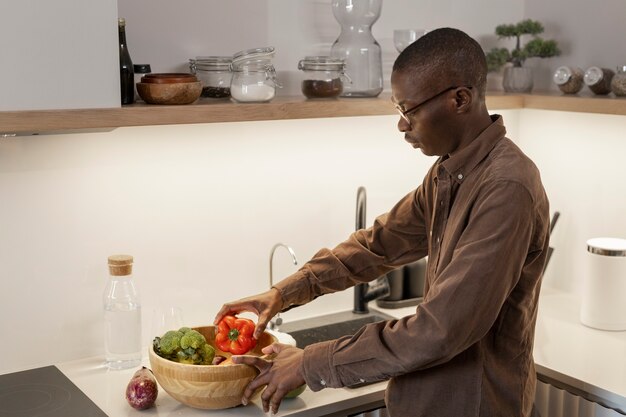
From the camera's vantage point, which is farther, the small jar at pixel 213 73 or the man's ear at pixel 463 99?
the small jar at pixel 213 73

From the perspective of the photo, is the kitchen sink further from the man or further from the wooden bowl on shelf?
the wooden bowl on shelf

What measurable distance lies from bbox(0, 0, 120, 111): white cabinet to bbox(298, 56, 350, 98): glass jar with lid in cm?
61

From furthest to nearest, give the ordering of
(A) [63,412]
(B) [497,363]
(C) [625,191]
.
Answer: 1. (C) [625,191]
2. (A) [63,412]
3. (B) [497,363]

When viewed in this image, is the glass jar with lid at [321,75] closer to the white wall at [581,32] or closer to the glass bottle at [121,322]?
the glass bottle at [121,322]

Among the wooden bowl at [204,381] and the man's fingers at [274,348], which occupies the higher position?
the man's fingers at [274,348]

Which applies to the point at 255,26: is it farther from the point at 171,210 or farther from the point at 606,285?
the point at 606,285

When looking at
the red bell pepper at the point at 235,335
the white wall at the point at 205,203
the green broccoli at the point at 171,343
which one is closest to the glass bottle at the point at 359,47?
the white wall at the point at 205,203

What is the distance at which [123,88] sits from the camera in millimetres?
2227

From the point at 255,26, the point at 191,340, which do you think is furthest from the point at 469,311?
the point at 255,26

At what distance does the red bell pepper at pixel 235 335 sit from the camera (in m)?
2.16

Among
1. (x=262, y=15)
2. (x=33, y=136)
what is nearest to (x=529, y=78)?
(x=262, y=15)

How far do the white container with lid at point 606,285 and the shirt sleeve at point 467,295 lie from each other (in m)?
0.92

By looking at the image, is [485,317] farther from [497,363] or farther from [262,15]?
[262,15]

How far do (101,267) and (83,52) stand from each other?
67 cm
